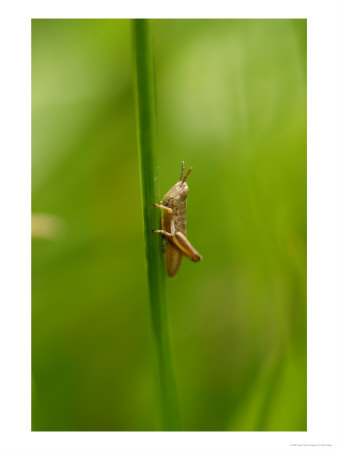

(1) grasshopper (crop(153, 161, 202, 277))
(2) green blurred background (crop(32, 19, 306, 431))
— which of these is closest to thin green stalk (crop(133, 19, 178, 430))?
(1) grasshopper (crop(153, 161, 202, 277))

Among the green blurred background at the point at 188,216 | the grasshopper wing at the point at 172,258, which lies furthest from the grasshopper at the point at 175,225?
the green blurred background at the point at 188,216

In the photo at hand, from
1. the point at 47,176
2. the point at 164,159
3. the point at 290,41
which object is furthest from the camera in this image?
the point at 47,176

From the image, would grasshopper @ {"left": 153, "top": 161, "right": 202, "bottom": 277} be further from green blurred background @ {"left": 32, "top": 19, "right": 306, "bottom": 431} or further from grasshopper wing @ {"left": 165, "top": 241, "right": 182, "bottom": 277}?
green blurred background @ {"left": 32, "top": 19, "right": 306, "bottom": 431}

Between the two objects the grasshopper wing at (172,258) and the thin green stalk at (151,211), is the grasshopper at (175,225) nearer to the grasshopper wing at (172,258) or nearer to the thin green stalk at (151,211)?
the grasshopper wing at (172,258)

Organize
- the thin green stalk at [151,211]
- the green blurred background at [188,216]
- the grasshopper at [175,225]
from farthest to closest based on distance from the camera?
1. the green blurred background at [188,216]
2. the grasshopper at [175,225]
3. the thin green stalk at [151,211]
